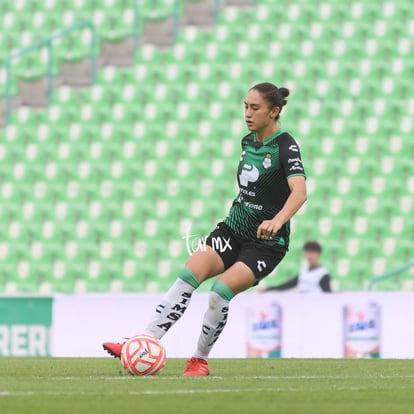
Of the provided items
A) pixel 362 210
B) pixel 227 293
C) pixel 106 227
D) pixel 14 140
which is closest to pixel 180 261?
pixel 106 227

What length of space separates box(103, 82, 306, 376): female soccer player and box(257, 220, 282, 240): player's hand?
311mm

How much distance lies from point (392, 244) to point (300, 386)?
935 cm

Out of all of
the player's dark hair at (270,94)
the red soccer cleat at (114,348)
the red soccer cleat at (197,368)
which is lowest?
the red soccer cleat at (197,368)

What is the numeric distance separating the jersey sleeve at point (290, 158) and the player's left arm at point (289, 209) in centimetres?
4

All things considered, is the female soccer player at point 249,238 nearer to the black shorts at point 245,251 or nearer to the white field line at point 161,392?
the black shorts at point 245,251

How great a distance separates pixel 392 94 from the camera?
1739cm

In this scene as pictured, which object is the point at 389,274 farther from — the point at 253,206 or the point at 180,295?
the point at 180,295

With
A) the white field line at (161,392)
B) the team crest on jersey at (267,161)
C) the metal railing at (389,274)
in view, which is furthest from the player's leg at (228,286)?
the metal railing at (389,274)

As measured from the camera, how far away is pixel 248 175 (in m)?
7.64

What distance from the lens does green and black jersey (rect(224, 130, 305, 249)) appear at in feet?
24.8

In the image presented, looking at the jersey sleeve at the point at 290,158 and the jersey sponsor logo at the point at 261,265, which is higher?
the jersey sleeve at the point at 290,158

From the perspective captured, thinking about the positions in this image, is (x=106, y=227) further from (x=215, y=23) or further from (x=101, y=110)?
(x=215, y=23)

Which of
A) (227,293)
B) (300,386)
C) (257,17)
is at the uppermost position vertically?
(257,17)

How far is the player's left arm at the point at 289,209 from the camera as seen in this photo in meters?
7.08
